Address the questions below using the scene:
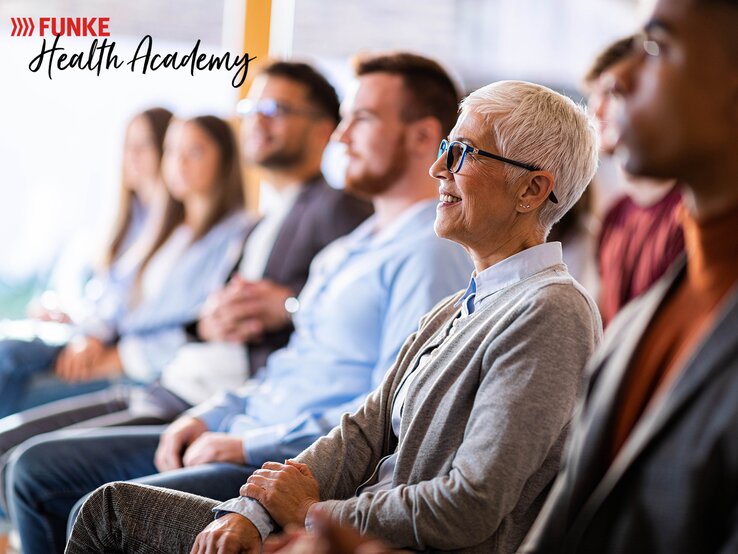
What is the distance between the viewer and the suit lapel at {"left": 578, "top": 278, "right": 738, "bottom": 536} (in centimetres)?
84

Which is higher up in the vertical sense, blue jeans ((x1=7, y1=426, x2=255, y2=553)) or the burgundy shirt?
the burgundy shirt

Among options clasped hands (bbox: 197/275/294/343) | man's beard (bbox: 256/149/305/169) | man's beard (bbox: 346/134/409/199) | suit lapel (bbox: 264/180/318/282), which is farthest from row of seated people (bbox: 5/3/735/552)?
man's beard (bbox: 256/149/305/169)

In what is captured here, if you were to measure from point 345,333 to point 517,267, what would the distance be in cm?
66

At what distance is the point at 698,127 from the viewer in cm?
87

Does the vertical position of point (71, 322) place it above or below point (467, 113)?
below

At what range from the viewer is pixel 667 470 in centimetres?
86

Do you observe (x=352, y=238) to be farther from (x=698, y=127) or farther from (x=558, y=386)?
(x=698, y=127)

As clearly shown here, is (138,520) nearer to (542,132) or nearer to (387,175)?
(542,132)

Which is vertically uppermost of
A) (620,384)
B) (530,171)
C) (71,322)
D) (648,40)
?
(648,40)

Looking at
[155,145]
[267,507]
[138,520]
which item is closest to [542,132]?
[267,507]

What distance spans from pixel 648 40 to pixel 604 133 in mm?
1949

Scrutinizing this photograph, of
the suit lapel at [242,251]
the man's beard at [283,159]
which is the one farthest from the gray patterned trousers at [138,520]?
the man's beard at [283,159]

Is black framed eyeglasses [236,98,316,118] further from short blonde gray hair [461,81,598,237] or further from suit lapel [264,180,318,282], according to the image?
short blonde gray hair [461,81,598,237]

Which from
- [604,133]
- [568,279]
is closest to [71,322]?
[604,133]
